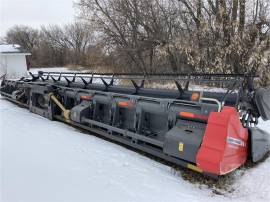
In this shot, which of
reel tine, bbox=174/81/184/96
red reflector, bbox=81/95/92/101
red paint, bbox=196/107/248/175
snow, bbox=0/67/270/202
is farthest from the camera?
red reflector, bbox=81/95/92/101

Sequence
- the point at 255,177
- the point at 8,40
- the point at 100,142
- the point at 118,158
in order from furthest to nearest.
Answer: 1. the point at 8,40
2. the point at 100,142
3. the point at 118,158
4. the point at 255,177

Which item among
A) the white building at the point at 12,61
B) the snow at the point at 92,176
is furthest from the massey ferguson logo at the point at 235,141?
the white building at the point at 12,61

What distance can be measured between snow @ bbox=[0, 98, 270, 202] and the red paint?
0.32 meters

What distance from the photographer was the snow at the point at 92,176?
3.08 meters

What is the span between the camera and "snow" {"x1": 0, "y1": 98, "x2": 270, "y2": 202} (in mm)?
3078

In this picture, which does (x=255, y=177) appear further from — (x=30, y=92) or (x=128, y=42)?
(x=128, y=42)

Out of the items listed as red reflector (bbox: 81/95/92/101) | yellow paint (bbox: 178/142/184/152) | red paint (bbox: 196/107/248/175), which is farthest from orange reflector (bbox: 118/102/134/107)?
red paint (bbox: 196/107/248/175)

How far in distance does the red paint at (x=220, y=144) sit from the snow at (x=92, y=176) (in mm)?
322

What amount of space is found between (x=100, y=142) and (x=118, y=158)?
0.90 metres

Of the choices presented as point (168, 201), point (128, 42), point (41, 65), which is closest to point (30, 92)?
point (168, 201)

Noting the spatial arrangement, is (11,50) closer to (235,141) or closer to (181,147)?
(181,147)

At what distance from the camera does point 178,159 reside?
13.1 feet

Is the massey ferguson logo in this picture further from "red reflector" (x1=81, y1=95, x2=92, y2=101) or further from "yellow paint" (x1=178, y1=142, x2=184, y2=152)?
"red reflector" (x1=81, y1=95, x2=92, y2=101)

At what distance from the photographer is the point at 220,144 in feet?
11.1
